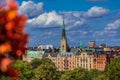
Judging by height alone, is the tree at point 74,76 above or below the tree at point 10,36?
below

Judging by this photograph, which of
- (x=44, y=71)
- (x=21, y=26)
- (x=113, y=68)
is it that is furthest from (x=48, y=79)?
(x=21, y=26)

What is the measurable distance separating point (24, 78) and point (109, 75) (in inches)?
737

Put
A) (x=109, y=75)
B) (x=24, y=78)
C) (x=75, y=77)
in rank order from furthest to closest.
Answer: (x=75, y=77) → (x=109, y=75) → (x=24, y=78)

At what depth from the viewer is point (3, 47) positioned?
546cm

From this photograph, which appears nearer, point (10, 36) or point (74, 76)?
point (10, 36)

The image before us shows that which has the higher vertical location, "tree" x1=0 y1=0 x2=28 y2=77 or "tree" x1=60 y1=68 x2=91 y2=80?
"tree" x1=0 y1=0 x2=28 y2=77

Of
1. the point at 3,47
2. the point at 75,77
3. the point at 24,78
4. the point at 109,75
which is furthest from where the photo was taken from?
the point at 75,77

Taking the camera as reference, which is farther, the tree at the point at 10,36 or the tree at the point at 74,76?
the tree at the point at 74,76

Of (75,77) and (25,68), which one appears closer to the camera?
(25,68)

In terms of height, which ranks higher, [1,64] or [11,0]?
[11,0]

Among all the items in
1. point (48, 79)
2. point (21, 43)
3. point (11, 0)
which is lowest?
point (48, 79)

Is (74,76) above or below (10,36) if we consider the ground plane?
below

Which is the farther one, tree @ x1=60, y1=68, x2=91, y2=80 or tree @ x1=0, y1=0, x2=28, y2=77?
tree @ x1=60, y1=68, x2=91, y2=80

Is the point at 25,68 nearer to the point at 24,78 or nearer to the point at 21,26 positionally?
the point at 24,78
